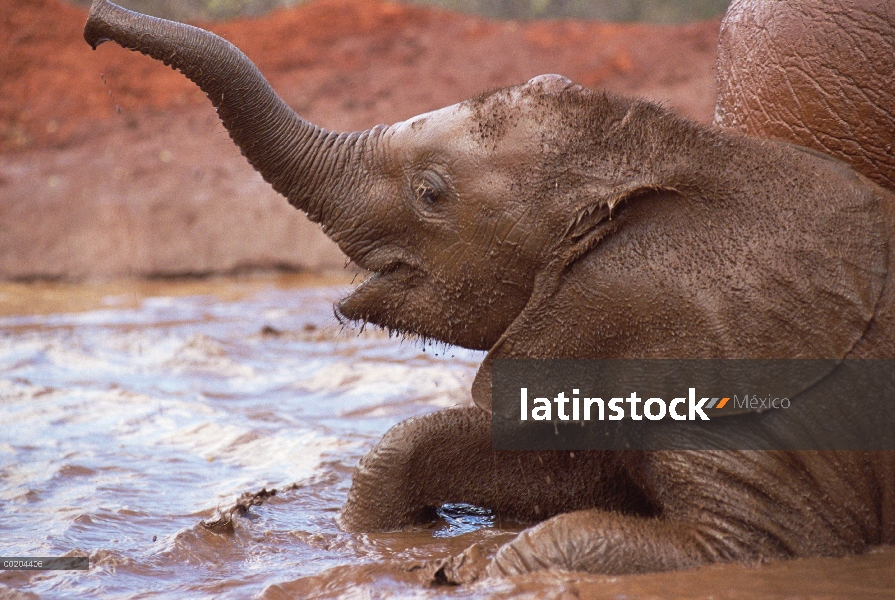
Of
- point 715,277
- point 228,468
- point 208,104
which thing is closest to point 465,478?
point 715,277

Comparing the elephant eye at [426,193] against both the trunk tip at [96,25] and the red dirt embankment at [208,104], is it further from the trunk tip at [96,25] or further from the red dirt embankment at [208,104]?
the red dirt embankment at [208,104]

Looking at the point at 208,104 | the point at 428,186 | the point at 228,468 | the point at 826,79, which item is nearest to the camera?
the point at 428,186

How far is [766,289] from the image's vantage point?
3441 millimetres

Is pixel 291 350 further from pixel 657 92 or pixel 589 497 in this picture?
pixel 657 92

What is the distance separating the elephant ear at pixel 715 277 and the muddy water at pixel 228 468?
59 cm

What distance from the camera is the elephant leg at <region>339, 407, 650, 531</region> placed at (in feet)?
13.3

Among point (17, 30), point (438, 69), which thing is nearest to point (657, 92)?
point (438, 69)

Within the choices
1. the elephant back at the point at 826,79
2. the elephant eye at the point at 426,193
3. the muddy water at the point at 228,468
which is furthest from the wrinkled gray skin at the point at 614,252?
the elephant back at the point at 826,79

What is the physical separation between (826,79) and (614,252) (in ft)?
4.13

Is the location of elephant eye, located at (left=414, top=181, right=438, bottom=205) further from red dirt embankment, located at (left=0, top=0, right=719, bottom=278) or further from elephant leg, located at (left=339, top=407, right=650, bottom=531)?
red dirt embankment, located at (left=0, top=0, right=719, bottom=278)

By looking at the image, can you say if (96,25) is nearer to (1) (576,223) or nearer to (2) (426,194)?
(2) (426,194)

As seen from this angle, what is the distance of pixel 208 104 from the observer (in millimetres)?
19672

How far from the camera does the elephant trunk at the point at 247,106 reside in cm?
369

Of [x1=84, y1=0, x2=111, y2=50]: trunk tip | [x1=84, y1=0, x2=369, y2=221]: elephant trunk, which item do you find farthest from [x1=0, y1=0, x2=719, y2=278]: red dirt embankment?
[x1=84, y1=0, x2=111, y2=50]: trunk tip
